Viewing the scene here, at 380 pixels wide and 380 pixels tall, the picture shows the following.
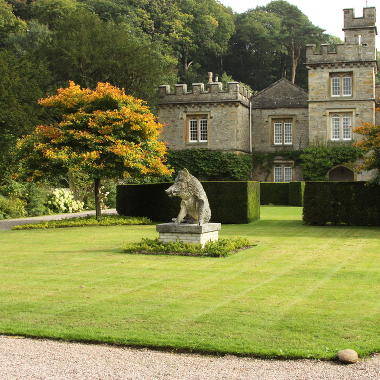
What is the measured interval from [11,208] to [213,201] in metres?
9.49

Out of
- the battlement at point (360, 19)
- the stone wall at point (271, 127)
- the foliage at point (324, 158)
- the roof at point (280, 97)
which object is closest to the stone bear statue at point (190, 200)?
the foliage at point (324, 158)

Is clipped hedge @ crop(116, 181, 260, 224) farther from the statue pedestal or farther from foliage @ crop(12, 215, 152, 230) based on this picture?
the statue pedestal

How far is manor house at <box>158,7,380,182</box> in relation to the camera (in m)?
37.0

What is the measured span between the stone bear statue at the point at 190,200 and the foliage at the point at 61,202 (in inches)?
628

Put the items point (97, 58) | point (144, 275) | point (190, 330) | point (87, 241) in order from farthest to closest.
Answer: point (97, 58) < point (87, 241) < point (144, 275) < point (190, 330)

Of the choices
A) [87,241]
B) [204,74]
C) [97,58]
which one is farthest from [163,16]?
[87,241]

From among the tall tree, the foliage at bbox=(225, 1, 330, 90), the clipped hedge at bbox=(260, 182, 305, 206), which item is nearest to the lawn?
the clipped hedge at bbox=(260, 182, 305, 206)

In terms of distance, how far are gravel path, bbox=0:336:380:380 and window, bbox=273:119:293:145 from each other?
35706mm

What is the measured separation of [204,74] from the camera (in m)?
60.4

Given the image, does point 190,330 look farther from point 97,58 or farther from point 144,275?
point 97,58

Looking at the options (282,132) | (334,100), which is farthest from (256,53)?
(334,100)

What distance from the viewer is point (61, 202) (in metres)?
27.7

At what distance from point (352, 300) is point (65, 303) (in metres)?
3.58

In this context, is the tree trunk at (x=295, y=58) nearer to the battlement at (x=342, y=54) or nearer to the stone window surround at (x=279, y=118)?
the stone window surround at (x=279, y=118)
